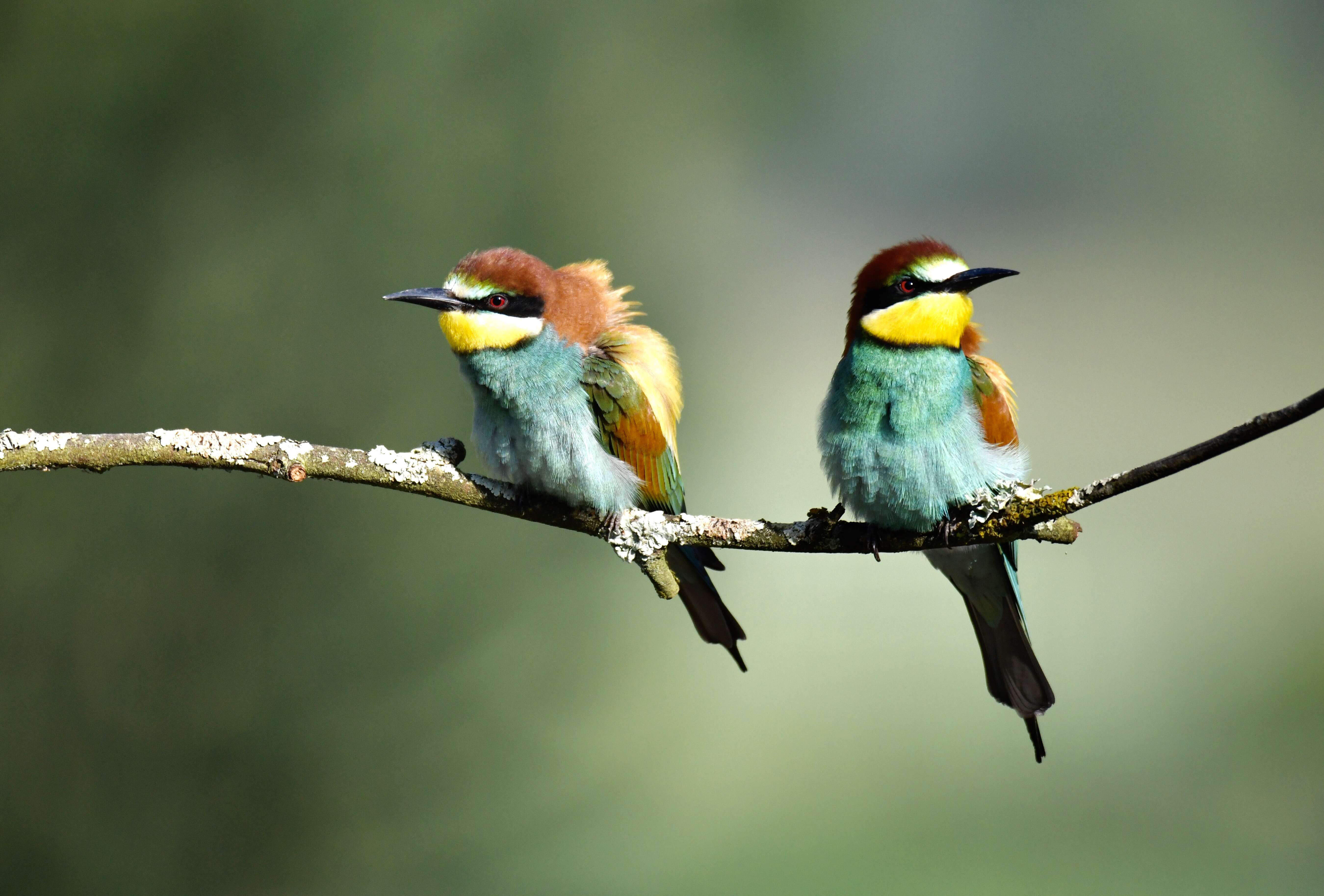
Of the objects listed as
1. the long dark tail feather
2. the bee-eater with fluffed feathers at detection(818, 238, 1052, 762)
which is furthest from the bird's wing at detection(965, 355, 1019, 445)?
the long dark tail feather

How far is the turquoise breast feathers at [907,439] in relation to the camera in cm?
116

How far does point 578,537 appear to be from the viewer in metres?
2.54

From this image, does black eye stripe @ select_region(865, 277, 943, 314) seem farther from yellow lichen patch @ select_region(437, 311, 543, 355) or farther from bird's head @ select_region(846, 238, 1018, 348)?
yellow lichen patch @ select_region(437, 311, 543, 355)

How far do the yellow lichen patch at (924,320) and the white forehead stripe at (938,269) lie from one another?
20mm

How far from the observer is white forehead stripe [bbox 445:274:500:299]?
1180 millimetres

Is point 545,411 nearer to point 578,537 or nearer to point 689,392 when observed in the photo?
point 578,537

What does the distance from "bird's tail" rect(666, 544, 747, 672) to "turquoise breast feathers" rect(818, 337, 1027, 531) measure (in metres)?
0.21

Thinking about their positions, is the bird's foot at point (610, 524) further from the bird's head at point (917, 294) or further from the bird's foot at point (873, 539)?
the bird's head at point (917, 294)

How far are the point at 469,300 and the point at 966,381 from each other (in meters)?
0.62

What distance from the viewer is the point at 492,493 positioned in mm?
1148

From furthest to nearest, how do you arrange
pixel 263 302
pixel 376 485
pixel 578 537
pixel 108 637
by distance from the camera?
pixel 578 537 < pixel 263 302 < pixel 108 637 < pixel 376 485

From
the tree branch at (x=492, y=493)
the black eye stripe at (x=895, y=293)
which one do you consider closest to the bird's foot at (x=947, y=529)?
the tree branch at (x=492, y=493)

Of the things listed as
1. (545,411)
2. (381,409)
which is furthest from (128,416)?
(545,411)

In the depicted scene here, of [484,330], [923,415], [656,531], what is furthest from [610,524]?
[923,415]
